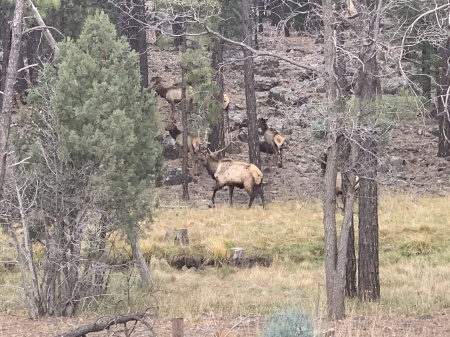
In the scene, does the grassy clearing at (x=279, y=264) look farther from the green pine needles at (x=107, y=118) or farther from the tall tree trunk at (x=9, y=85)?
the tall tree trunk at (x=9, y=85)

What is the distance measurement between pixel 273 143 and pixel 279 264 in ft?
38.0

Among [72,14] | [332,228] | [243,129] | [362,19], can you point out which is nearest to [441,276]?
[332,228]

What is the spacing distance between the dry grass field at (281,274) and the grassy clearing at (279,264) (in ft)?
0.08

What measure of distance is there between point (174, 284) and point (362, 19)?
7.03 m

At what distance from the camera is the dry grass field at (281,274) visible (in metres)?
10.3

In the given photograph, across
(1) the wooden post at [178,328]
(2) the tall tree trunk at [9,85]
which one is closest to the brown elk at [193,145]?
(2) the tall tree trunk at [9,85]

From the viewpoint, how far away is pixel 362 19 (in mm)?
9414

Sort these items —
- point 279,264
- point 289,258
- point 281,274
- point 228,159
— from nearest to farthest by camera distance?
point 281,274, point 279,264, point 289,258, point 228,159

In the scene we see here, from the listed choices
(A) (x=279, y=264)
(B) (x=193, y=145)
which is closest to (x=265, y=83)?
(B) (x=193, y=145)

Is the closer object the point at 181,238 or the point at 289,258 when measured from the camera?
the point at 289,258

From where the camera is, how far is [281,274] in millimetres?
14906

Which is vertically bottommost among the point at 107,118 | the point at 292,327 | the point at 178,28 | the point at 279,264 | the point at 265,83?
the point at 279,264

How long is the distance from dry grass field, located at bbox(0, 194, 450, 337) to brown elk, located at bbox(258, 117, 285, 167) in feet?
16.3

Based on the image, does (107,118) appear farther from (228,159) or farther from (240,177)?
(228,159)
